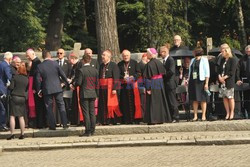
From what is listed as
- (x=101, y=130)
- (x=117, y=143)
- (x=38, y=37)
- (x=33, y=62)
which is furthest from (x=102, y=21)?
(x=38, y=37)

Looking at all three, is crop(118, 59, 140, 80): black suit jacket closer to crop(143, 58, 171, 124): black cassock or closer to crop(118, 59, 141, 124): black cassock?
crop(118, 59, 141, 124): black cassock

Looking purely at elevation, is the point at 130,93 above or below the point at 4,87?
below

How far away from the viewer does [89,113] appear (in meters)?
15.8

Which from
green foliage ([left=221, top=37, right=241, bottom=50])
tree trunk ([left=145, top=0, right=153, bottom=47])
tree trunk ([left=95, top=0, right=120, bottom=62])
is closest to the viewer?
tree trunk ([left=95, top=0, right=120, bottom=62])

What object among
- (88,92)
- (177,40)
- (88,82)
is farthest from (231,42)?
(88,92)

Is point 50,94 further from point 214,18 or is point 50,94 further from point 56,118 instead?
point 214,18

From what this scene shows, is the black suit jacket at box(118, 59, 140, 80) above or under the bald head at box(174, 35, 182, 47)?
under

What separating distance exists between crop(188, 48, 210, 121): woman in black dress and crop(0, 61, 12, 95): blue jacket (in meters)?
4.35

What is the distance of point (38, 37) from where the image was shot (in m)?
34.5

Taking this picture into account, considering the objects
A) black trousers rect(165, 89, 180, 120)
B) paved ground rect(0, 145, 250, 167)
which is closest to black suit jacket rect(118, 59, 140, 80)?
black trousers rect(165, 89, 180, 120)

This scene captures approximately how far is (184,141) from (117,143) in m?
1.38

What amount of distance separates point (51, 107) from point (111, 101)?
4.69 feet

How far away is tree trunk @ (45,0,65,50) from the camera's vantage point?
34688mm

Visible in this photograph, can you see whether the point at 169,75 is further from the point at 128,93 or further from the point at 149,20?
the point at 149,20
